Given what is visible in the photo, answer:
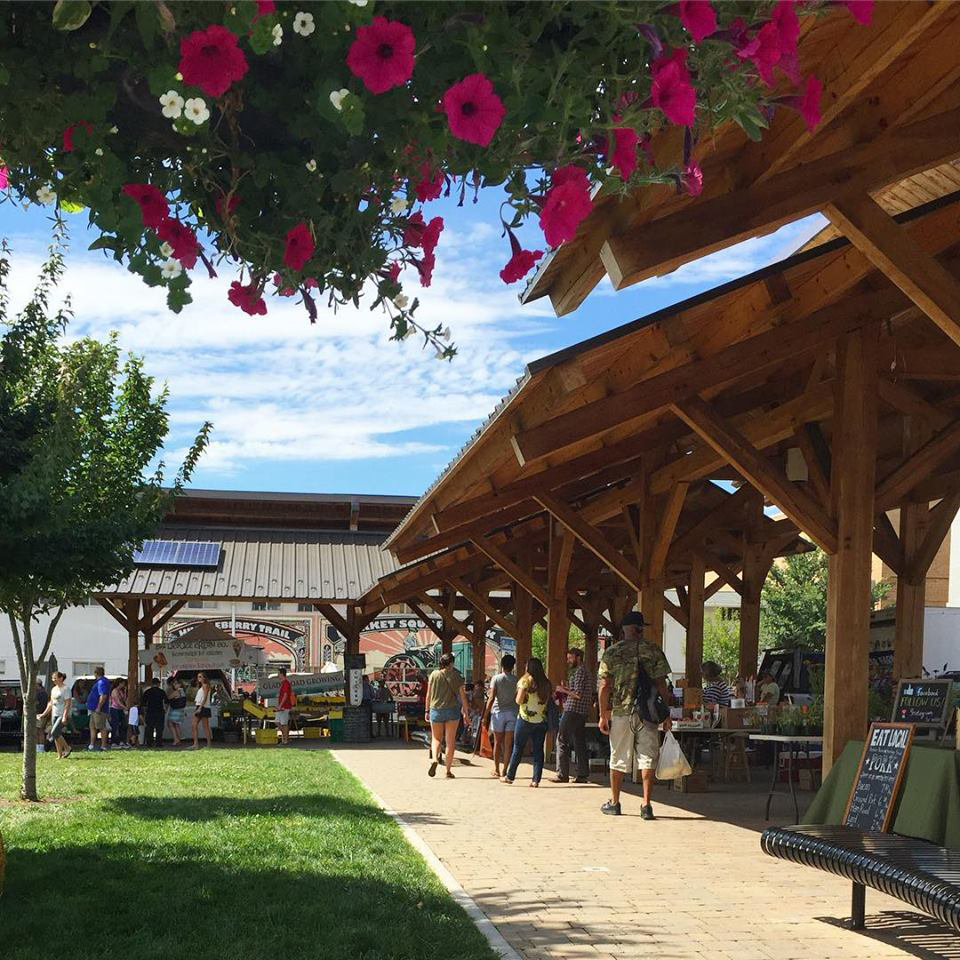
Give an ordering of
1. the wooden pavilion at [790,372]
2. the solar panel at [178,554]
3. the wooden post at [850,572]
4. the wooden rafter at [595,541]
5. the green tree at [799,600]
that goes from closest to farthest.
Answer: the wooden pavilion at [790,372] → the wooden post at [850,572] → the wooden rafter at [595,541] → the solar panel at [178,554] → the green tree at [799,600]

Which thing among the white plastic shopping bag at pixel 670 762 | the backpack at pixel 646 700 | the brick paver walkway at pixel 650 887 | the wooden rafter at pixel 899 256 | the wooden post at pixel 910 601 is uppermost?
the wooden rafter at pixel 899 256

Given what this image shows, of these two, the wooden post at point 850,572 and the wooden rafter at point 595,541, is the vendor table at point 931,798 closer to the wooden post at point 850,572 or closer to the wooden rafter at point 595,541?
the wooden post at point 850,572

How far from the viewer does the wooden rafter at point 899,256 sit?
603cm

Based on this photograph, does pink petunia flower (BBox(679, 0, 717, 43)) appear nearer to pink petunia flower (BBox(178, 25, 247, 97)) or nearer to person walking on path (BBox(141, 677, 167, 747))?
pink petunia flower (BBox(178, 25, 247, 97))

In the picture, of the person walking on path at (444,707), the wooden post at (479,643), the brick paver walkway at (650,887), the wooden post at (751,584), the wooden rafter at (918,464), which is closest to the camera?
the brick paver walkway at (650,887)

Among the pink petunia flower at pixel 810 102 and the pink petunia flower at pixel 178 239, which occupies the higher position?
the pink petunia flower at pixel 810 102

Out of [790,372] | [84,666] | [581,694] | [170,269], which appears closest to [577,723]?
[581,694]

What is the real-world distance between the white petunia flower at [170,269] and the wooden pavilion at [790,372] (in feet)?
3.81

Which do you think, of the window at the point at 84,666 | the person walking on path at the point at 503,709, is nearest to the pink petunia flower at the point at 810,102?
the person walking on path at the point at 503,709

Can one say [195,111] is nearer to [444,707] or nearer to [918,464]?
[918,464]

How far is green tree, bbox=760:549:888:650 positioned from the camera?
1556 inches

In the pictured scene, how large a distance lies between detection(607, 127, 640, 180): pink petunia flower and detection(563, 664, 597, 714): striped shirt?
1304 cm

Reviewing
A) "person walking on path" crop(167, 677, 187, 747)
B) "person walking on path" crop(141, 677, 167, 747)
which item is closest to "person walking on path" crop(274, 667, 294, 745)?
"person walking on path" crop(167, 677, 187, 747)

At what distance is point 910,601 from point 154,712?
14.8 meters
